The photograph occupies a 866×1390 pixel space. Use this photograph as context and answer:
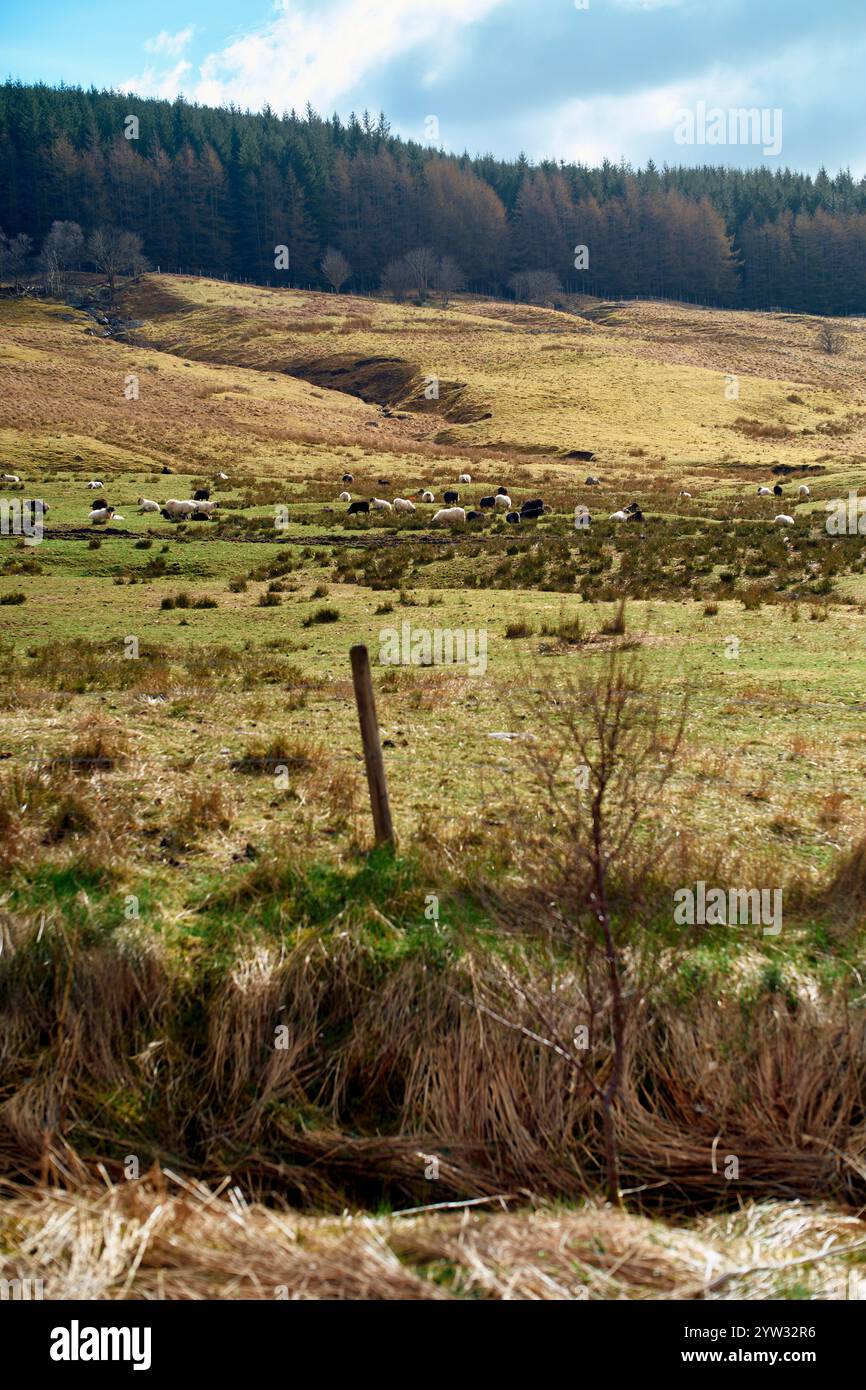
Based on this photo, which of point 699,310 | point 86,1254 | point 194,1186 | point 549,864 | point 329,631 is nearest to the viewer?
point 86,1254

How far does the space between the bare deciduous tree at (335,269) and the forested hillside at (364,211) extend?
376 centimetres

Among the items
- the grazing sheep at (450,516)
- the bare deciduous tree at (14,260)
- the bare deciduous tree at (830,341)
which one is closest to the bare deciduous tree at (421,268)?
the bare deciduous tree at (14,260)

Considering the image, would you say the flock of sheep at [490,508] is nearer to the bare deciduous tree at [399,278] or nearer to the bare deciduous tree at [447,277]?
the bare deciduous tree at [399,278]

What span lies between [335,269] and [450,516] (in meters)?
125

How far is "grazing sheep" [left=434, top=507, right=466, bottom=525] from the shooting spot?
39.5 metres

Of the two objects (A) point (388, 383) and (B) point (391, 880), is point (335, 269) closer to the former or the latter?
(A) point (388, 383)

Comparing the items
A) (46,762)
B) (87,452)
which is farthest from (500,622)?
(87,452)

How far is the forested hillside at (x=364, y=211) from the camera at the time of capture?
153250 mm

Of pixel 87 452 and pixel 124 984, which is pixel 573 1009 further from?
pixel 87 452

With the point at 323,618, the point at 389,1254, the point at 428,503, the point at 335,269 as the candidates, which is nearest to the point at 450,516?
the point at 428,503

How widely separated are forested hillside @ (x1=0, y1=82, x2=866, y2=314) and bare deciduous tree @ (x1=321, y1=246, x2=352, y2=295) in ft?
12.3

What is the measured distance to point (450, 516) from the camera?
40062 millimetres

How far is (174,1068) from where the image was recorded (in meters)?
7.04

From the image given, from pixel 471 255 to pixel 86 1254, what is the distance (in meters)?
179
